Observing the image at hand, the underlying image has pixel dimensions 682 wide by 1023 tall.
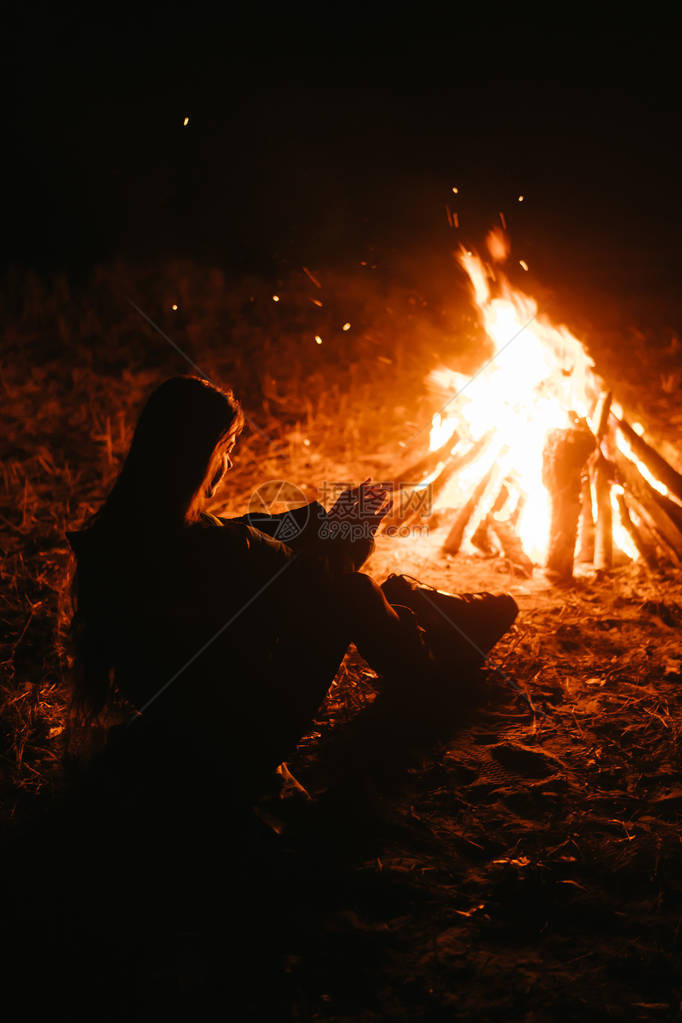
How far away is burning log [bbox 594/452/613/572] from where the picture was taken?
4387 millimetres

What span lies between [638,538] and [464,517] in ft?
3.67

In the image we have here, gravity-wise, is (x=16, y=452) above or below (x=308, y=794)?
above

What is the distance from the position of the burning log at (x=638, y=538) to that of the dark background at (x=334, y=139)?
4407 millimetres

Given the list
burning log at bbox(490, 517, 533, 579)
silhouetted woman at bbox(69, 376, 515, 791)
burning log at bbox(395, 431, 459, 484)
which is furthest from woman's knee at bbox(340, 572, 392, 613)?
burning log at bbox(395, 431, 459, 484)

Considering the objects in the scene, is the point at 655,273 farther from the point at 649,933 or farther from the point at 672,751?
the point at 649,933

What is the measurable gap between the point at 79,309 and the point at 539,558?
218 inches

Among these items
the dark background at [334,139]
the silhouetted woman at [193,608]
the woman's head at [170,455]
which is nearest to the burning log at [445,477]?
the silhouetted woman at [193,608]

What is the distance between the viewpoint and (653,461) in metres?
4.34

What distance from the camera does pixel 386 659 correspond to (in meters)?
2.75

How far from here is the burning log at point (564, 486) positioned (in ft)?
14.0

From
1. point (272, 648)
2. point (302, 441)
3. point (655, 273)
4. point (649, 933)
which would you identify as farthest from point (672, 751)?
point (655, 273)

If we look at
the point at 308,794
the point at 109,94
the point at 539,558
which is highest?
the point at 109,94

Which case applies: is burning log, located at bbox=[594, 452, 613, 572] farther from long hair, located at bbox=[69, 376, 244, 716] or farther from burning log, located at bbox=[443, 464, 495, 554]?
long hair, located at bbox=[69, 376, 244, 716]

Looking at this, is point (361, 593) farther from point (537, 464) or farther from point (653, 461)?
point (653, 461)
